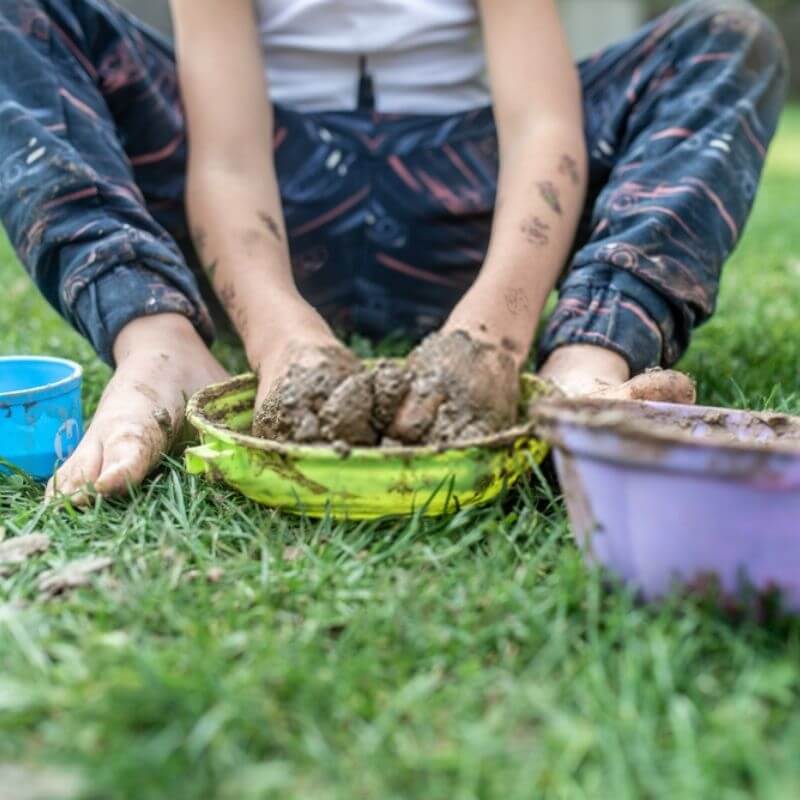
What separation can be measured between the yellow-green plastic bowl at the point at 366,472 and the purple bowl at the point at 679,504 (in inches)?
6.6

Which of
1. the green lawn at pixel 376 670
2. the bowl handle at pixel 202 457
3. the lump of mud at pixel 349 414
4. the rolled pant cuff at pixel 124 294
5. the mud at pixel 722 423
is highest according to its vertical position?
the rolled pant cuff at pixel 124 294

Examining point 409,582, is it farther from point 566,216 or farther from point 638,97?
point 638,97

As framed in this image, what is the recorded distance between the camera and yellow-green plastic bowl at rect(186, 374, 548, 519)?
46.9 inches

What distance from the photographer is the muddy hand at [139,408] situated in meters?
1.32

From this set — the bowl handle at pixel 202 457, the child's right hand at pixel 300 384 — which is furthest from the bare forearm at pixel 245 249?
the bowl handle at pixel 202 457

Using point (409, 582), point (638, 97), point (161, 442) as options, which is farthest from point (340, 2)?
point (409, 582)

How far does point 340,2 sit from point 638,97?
55 cm

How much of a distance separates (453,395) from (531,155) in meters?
0.59

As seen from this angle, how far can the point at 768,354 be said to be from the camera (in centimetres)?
Result: 204

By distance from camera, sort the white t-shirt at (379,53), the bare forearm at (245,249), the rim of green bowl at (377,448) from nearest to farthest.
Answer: the rim of green bowl at (377,448) < the bare forearm at (245,249) < the white t-shirt at (379,53)

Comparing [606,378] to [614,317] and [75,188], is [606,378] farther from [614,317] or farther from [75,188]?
[75,188]

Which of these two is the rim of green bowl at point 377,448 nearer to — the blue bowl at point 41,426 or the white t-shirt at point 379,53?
the blue bowl at point 41,426

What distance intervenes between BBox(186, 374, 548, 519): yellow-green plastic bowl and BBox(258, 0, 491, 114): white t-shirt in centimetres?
93

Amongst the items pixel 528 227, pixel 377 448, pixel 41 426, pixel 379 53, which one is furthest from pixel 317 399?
pixel 379 53
